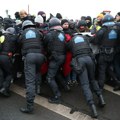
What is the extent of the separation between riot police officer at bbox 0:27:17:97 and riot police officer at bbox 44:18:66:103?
853 millimetres

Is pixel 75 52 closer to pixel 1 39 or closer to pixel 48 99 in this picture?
pixel 48 99

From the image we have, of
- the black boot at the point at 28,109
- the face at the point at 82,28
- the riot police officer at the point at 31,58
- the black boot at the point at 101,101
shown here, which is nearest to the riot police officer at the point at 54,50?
the riot police officer at the point at 31,58

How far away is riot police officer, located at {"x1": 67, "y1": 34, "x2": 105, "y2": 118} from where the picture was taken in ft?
20.1

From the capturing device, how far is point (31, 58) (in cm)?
623

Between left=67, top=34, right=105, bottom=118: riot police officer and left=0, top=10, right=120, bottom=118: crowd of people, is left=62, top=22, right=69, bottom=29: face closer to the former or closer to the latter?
left=0, top=10, right=120, bottom=118: crowd of people

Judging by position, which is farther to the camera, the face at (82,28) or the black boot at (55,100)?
the face at (82,28)

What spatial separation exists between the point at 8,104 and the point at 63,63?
165 centimetres

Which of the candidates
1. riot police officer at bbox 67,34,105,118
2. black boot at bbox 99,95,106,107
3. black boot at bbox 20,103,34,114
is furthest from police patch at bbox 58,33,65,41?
black boot at bbox 20,103,34,114

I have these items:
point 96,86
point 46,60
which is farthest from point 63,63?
point 96,86

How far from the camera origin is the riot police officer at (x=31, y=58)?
20.2 ft

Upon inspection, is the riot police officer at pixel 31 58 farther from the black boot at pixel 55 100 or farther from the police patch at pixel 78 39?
the police patch at pixel 78 39

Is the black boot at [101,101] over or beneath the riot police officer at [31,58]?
beneath

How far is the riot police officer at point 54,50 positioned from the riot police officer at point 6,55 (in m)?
0.85

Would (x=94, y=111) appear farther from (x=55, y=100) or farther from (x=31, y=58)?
(x=31, y=58)
